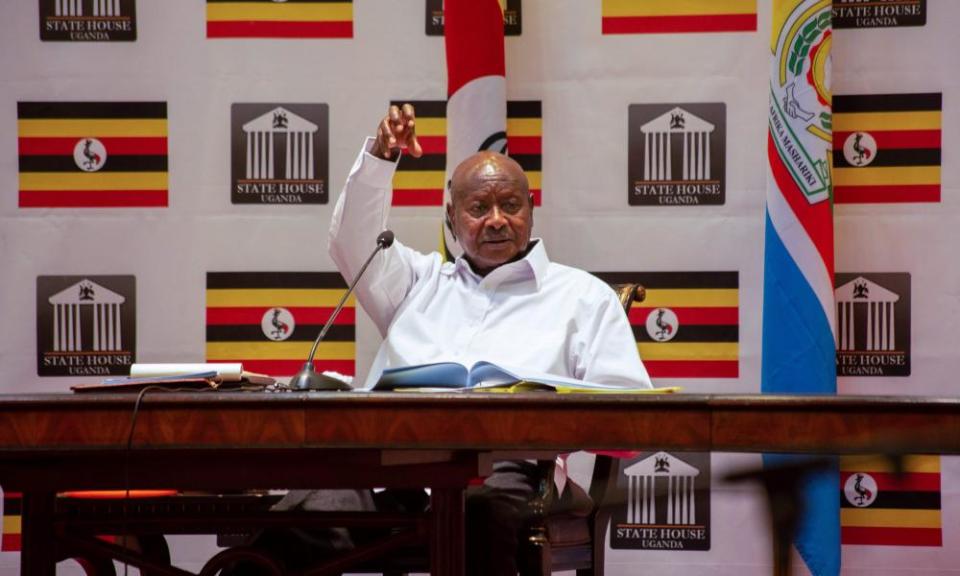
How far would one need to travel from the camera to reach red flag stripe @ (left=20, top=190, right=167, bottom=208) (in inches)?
146

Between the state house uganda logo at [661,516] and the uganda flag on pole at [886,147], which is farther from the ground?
the uganda flag on pole at [886,147]

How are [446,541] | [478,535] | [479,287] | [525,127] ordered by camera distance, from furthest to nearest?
[525,127] → [479,287] → [478,535] → [446,541]

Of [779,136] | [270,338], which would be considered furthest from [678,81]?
[270,338]

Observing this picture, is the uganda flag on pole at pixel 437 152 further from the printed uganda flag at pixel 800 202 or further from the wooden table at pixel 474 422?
the wooden table at pixel 474 422

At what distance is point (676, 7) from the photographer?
3611mm

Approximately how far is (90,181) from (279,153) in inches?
25.3

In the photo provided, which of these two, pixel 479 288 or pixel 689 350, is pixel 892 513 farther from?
pixel 479 288

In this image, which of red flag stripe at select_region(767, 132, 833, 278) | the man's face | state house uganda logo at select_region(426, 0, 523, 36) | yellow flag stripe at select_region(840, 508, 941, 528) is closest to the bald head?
the man's face

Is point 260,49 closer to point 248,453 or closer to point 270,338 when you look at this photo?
point 270,338

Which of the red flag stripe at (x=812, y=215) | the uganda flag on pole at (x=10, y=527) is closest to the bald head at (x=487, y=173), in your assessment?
the red flag stripe at (x=812, y=215)

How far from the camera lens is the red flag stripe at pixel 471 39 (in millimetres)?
3391

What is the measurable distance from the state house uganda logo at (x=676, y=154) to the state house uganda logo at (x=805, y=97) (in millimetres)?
284

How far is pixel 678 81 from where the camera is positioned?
3.61 meters

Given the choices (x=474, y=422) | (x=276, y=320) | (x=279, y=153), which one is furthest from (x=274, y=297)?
(x=474, y=422)
